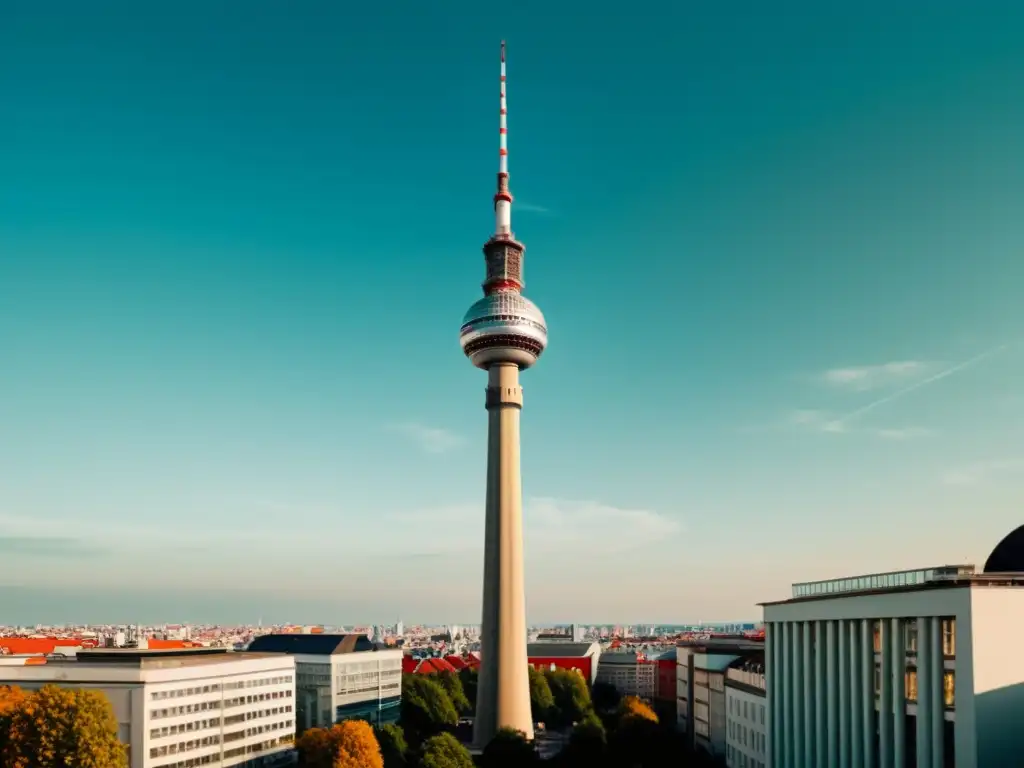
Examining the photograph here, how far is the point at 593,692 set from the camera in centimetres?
18625

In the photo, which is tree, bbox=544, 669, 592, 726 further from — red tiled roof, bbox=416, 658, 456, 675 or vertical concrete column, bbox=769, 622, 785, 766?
vertical concrete column, bbox=769, 622, 785, 766

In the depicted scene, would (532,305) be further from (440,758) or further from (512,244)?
(440,758)

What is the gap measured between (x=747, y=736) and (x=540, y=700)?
66.3m

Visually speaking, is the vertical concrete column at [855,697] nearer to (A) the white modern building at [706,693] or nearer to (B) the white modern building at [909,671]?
(B) the white modern building at [909,671]

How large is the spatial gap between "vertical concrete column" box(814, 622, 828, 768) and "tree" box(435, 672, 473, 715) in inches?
3765

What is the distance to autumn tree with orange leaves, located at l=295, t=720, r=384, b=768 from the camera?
8394 centimetres

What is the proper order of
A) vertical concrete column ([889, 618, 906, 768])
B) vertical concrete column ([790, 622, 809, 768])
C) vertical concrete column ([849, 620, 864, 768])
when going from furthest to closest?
vertical concrete column ([790, 622, 809, 768]) → vertical concrete column ([849, 620, 864, 768]) → vertical concrete column ([889, 618, 906, 768])

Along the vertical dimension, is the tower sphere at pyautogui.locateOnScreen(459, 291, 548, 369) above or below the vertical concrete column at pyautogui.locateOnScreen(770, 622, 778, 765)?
above

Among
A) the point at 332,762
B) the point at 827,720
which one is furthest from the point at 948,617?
the point at 332,762

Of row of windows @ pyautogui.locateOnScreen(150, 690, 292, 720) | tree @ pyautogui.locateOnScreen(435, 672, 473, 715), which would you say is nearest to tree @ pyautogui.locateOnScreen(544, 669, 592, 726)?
tree @ pyautogui.locateOnScreen(435, 672, 473, 715)

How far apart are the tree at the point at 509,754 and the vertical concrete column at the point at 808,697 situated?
109 ft

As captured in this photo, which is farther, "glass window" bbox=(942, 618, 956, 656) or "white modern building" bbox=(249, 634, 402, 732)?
"white modern building" bbox=(249, 634, 402, 732)

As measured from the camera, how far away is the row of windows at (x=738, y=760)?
8184 cm

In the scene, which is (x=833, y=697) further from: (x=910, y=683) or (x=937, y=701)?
(x=937, y=701)
